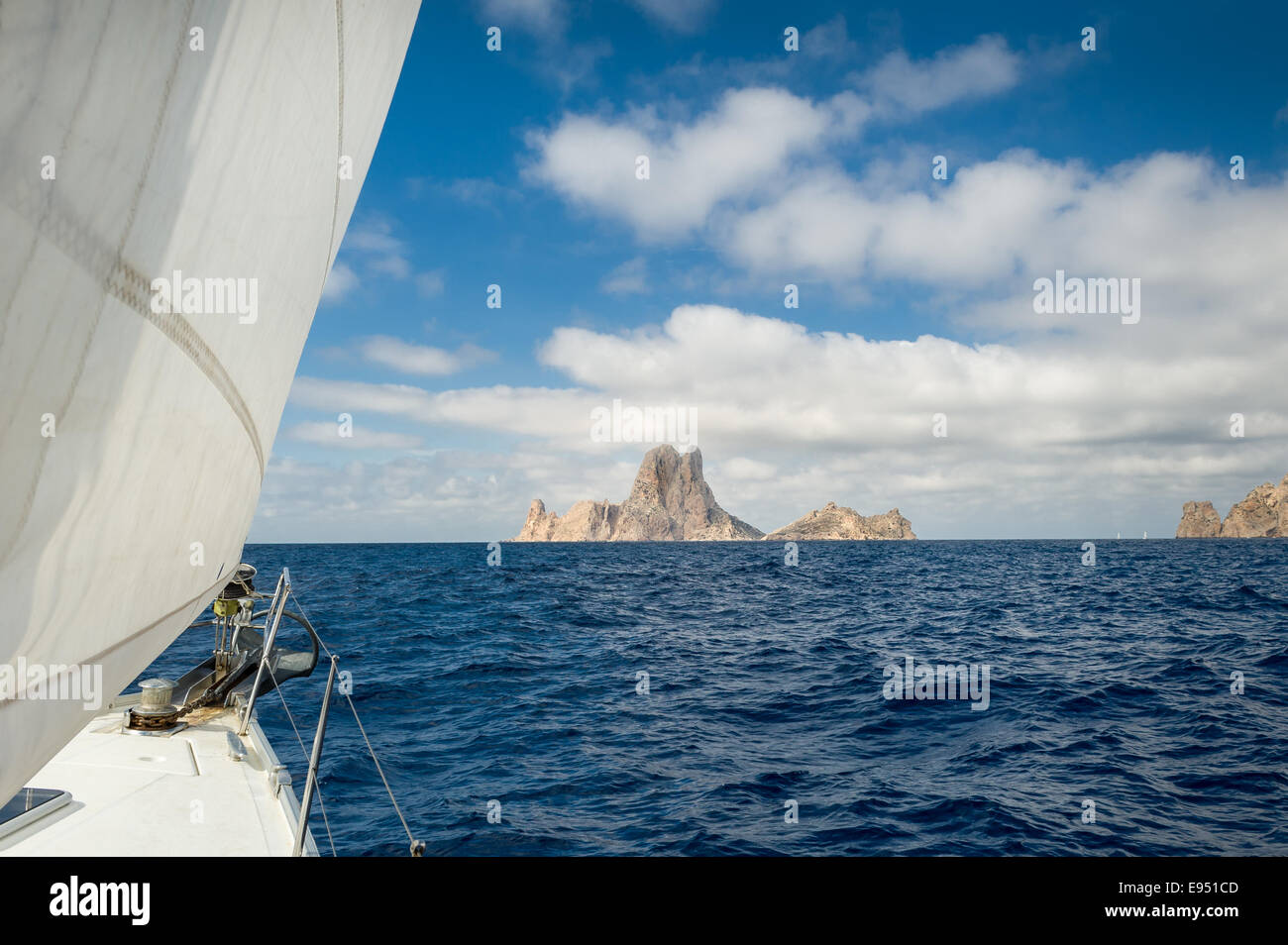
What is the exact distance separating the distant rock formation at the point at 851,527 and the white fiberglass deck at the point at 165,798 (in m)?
177

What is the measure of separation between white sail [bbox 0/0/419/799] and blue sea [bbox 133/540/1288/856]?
6.36 m

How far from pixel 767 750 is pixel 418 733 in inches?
221

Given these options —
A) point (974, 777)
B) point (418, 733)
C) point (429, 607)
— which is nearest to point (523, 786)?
point (418, 733)

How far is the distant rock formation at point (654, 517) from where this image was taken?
18725cm

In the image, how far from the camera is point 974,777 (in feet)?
28.6

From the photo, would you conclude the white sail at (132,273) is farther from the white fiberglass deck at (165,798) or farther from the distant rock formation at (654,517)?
the distant rock formation at (654,517)

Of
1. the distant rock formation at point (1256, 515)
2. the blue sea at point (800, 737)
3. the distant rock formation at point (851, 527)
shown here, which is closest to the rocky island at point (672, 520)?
the distant rock formation at point (851, 527)

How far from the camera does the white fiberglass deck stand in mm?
4043

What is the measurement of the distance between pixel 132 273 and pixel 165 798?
205 inches

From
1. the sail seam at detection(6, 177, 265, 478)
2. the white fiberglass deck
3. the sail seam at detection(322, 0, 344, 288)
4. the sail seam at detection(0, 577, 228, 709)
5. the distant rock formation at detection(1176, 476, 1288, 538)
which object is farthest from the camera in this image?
the distant rock formation at detection(1176, 476, 1288, 538)

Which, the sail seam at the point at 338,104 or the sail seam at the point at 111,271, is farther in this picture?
the sail seam at the point at 338,104

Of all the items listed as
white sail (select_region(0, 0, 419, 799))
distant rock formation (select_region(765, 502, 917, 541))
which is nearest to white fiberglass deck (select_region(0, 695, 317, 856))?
white sail (select_region(0, 0, 419, 799))

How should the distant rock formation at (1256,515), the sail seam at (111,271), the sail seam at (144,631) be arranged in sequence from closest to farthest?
the sail seam at (111,271), the sail seam at (144,631), the distant rock formation at (1256,515)

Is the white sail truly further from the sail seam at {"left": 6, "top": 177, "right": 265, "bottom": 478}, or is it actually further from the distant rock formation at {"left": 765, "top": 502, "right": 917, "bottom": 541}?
the distant rock formation at {"left": 765, "top": 502, "right": 917, "bottom": 541}
